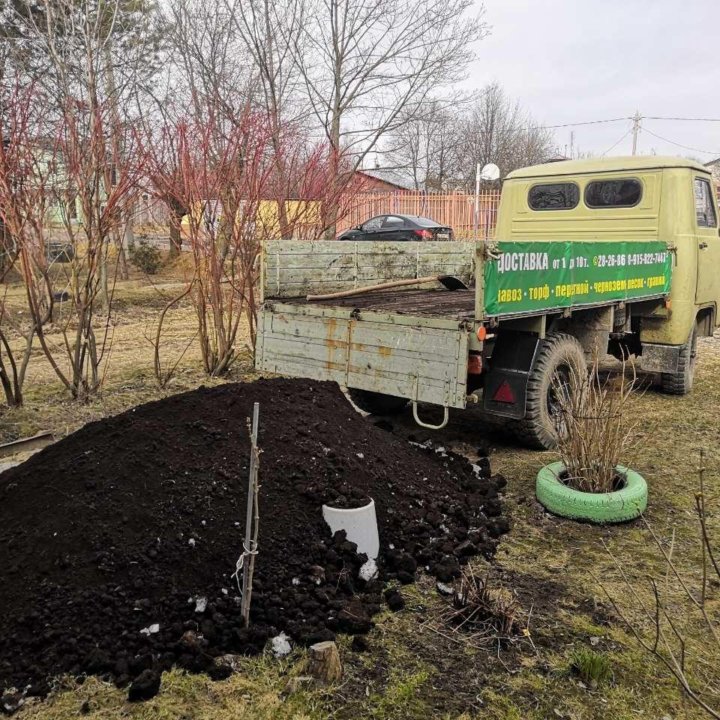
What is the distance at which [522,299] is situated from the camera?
436cm

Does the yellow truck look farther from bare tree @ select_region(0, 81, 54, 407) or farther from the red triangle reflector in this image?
bare tree @ select_region(0, 81, 54, 407)

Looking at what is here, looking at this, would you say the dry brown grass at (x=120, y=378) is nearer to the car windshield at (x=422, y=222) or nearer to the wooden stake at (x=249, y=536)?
the wooden stake at (x=249, y=536)

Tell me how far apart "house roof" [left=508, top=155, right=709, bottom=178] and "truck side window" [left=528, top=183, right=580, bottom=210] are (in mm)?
140

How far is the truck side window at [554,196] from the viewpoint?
7257 millimetres

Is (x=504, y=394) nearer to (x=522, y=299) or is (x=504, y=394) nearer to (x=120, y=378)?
(x=522, y=299)

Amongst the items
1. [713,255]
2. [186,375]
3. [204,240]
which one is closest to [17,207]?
[204,240]

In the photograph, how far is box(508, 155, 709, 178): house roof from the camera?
22.0 feet

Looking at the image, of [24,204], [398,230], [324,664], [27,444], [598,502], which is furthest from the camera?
[398,230]

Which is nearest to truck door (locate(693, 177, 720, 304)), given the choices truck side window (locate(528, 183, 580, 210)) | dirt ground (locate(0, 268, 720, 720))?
truck side window (locate(528, 183, 580, 210))

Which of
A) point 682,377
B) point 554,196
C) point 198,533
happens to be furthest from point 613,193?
point 198,533

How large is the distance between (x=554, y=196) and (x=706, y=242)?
1634 millimetres

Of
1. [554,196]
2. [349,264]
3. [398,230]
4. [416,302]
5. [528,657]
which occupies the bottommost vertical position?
[528,657]

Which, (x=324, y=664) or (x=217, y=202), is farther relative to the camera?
(x=217, y=202)

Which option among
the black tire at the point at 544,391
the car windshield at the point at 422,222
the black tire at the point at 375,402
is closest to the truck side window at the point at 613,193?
the black tire at the point at 544,391
